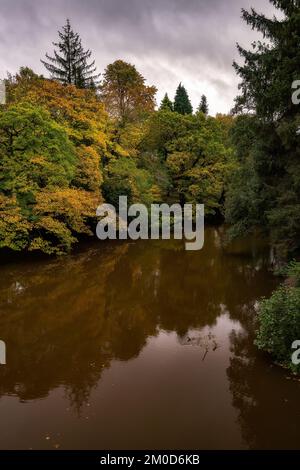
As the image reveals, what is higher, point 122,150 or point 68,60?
point 68,60

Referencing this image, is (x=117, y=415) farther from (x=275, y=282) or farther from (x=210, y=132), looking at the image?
(x=210, y=132)

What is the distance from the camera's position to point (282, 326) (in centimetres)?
781

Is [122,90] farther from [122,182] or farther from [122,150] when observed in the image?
[122,182]

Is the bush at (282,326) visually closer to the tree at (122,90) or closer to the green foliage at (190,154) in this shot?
the tree at (122,90)

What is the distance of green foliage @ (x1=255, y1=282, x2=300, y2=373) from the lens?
7.73 metres

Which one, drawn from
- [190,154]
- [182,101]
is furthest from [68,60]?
[182,101]

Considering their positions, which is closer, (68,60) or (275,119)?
(275,119)

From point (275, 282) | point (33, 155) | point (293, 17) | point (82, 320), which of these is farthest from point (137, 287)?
point (293, 17)

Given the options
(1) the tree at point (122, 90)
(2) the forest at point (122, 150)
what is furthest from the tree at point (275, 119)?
(1) the tree at point (122, 90)

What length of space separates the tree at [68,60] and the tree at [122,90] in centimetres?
198

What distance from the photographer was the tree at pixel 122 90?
1069 inches

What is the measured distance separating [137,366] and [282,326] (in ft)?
11.0

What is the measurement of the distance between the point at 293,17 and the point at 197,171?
64.3 feet
